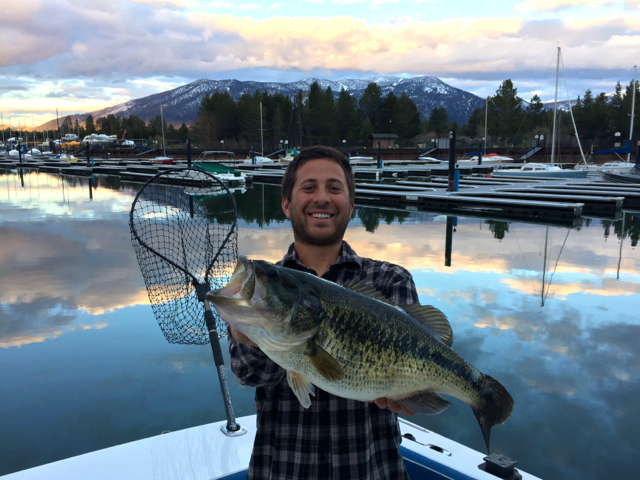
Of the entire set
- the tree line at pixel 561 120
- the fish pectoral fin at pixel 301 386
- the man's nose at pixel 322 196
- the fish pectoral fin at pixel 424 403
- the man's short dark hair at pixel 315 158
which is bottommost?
the fish pectoral fin at pixel 424 403

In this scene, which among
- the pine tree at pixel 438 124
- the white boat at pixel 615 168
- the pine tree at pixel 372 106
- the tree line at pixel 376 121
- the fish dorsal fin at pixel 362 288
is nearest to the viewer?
the fish dorsal fin at pixel 362 288

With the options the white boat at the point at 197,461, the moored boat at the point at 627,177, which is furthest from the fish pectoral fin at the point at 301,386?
the moored boat at the point at 627,177

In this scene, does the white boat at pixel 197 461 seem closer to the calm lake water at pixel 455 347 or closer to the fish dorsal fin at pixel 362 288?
the calm lake water at pixel 455 347

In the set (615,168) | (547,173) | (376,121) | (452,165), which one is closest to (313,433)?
(452,165)

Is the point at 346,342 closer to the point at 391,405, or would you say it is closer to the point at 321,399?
the point at 391,405

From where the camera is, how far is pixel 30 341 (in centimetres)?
813

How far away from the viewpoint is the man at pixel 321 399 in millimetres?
2291

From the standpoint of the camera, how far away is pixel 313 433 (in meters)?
2.34

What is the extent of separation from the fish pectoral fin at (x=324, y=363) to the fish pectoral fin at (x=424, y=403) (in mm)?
398

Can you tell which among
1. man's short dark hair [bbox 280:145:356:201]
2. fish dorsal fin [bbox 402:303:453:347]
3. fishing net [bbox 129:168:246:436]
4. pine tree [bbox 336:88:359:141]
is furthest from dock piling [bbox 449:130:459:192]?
pine tree [bbox 336:88:359:141]

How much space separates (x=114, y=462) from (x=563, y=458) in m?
4.43

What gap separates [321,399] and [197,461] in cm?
182

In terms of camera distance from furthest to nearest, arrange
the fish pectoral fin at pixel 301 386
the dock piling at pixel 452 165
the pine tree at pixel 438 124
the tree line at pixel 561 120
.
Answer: the pine tree at pixel 438 124 → the tree line at pixel 561 120 → the dock piling at pixel 452 165 → the fish pectoral fin at pixel 301 386

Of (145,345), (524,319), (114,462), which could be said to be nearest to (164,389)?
(145,345)
